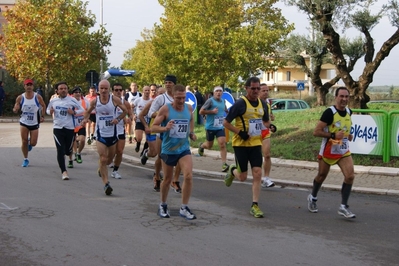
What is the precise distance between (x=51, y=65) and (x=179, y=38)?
830 cm

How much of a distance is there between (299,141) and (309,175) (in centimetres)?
310

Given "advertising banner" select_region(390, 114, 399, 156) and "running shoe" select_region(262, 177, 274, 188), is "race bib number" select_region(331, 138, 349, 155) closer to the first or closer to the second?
"running shoe" select_region(262, 177, 274, 188)

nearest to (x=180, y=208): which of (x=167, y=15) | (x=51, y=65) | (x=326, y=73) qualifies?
(x=51, y=65)

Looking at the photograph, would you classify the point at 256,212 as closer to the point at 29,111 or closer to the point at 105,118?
the point at 105,118

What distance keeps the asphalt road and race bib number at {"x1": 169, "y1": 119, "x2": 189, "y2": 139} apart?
1.11 meters

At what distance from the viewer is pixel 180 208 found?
8.70 m

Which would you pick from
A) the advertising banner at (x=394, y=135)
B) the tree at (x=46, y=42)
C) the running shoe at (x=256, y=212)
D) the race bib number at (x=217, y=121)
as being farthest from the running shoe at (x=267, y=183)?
the tree at (x=46, y=42)

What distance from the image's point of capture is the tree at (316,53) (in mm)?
25677

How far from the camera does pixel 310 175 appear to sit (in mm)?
12664

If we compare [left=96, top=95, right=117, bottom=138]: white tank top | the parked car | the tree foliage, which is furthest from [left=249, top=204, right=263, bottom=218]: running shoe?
the tree foliage

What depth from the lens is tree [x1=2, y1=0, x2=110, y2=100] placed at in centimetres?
3725

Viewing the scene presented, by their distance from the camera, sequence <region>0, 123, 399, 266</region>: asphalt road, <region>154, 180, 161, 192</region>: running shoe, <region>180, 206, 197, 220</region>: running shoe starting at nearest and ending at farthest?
1. <region>0, 123, 399, 266</region>: asphalt road
2. <region>180, 206, 197, 220</region>: running shoe
3. <region>154, 180, 161, 192</region>: running shoe

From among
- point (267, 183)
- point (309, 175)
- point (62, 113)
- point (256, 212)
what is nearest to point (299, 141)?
point (309, 175)

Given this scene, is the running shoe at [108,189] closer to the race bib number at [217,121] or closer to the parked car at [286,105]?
the race bib number at [217,121]
